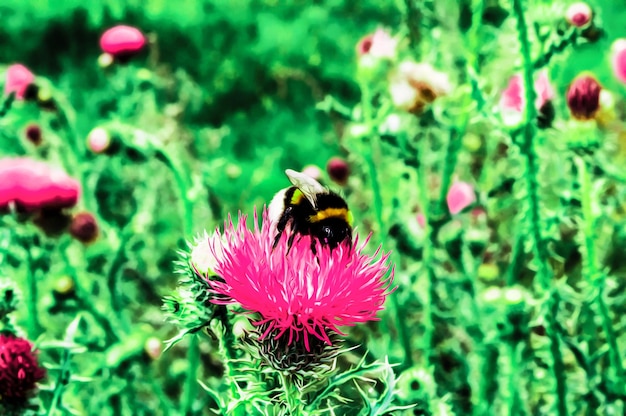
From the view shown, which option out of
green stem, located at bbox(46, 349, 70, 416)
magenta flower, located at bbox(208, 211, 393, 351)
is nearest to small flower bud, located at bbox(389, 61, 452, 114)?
magenta flower, located at bbox(208, 211, 393, 351)

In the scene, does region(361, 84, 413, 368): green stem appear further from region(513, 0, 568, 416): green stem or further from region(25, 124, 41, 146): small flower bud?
region(25, 124, 41, 146): small flower bud

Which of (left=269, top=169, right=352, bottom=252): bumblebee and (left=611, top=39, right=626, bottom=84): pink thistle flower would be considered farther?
A: (left=611, top=39, right=626, bottom=84): pink thistle flower

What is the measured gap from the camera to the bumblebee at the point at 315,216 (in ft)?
3.91

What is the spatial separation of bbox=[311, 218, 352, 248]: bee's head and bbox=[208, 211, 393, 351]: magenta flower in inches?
3.6

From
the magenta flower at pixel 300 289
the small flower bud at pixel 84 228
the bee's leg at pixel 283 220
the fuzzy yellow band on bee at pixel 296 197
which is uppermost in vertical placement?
the fuzzy yellow band on bee at pixel 296 197

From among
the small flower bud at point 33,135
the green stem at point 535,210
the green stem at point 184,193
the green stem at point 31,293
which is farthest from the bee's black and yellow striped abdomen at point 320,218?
the small flower bud at point 33,135

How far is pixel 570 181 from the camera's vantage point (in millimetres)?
2070

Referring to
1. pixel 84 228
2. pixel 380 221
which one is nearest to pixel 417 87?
pixel 380 221

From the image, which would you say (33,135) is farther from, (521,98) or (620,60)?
(620,60)

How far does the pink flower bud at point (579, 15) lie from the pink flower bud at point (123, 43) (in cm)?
142

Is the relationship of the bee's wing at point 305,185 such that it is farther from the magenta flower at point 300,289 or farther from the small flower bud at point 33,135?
the small flower bud at point 33,135

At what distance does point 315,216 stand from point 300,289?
178 mm

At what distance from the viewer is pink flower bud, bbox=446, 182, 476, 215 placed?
7.02ft

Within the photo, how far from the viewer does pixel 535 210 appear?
1602 mm
